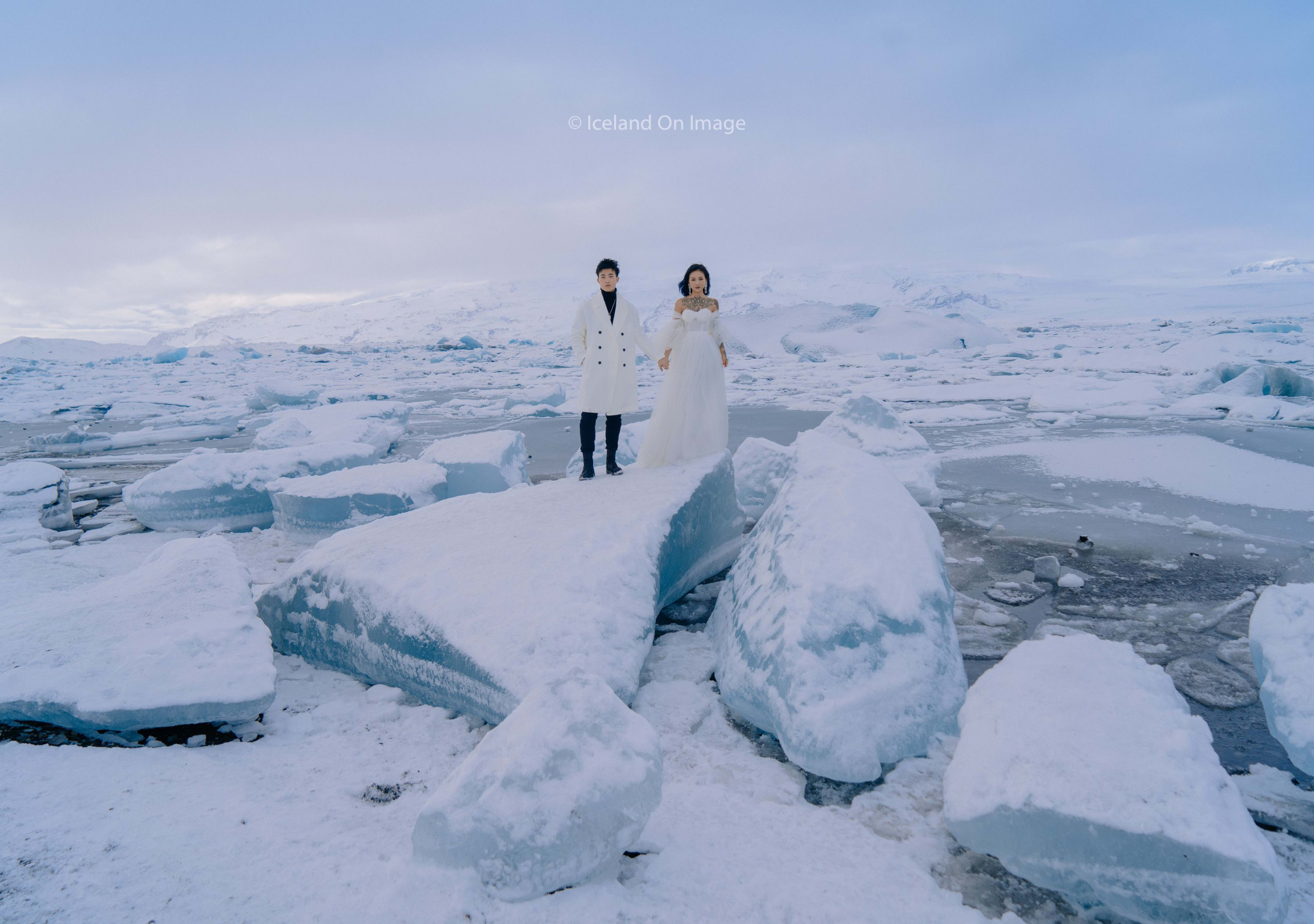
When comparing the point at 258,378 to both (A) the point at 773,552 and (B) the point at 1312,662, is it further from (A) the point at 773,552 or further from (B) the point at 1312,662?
(B) the point at 1312,662

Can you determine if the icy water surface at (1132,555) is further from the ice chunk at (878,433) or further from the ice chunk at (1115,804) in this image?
the ice chunk at (1115,804)

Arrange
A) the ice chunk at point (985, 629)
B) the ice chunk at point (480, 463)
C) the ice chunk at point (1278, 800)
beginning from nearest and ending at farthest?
the ice chunk at point (1278, 800) < the ice chunk at point (985, 629) < the ice chunk at point (480, 463)

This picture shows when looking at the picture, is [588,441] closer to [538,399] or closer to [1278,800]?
[1278,800]

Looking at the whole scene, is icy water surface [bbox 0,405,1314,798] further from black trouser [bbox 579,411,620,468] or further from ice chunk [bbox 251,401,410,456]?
ice chunk [bbox 251,401,410,456]

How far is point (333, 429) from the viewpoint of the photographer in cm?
705

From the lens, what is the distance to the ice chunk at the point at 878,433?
5.53m

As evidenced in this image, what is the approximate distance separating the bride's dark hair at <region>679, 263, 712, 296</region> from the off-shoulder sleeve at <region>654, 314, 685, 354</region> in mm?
197

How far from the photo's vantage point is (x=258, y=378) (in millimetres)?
21203

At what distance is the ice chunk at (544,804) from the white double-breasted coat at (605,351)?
2723mm

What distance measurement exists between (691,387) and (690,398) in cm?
8

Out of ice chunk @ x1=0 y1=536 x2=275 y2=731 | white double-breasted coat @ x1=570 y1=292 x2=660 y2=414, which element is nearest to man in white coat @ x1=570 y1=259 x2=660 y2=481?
white double-breasted coat @ x1=570 y1=292 x2=660 y2=414

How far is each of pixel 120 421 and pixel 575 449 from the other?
28.7 feet

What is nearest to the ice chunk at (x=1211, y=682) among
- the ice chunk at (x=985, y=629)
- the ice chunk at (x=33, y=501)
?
the ice chunk at (x=985, y=629)

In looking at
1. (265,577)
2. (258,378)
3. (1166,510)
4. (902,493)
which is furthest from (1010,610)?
(258,378)
